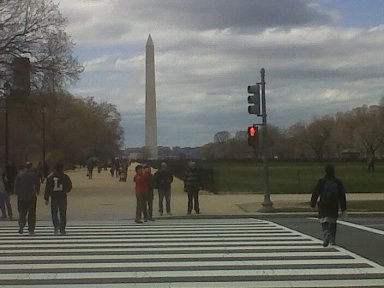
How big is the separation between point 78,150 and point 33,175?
284 ft

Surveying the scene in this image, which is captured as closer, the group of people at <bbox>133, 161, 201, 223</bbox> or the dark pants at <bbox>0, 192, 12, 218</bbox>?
the group of people at <bbox>133, 161, 201, 223</bbox>

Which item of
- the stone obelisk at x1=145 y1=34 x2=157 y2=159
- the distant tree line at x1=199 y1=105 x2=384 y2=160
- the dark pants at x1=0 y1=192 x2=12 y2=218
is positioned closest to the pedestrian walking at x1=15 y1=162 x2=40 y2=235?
the dark pants at x1=0 y1=192 x2=12 y2=218

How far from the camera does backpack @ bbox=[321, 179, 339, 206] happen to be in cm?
1474

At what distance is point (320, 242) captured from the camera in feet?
51.5

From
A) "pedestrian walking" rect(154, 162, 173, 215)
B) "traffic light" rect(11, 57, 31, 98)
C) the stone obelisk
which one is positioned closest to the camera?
"traffic light" rect(11, 57, 31, 98)

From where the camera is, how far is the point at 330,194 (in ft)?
48.4

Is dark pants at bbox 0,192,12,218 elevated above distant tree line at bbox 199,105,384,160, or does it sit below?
below

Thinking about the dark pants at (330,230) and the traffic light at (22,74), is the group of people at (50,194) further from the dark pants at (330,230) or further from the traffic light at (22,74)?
the dark pants at (330,230)

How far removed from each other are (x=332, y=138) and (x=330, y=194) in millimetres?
151660

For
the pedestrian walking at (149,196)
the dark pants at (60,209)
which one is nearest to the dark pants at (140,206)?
the pedestrian walking at (149,196)

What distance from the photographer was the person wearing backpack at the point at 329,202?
1471 centimetres

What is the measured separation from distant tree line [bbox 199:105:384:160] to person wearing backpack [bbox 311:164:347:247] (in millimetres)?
118699

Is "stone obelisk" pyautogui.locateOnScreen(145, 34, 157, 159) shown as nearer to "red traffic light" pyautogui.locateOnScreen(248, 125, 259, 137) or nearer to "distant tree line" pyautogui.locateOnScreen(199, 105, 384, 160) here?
"distant tree line" pyautogui.locateOnScreen(199, 105, 384, 160)

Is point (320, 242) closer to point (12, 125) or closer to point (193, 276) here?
point (193, 276)
